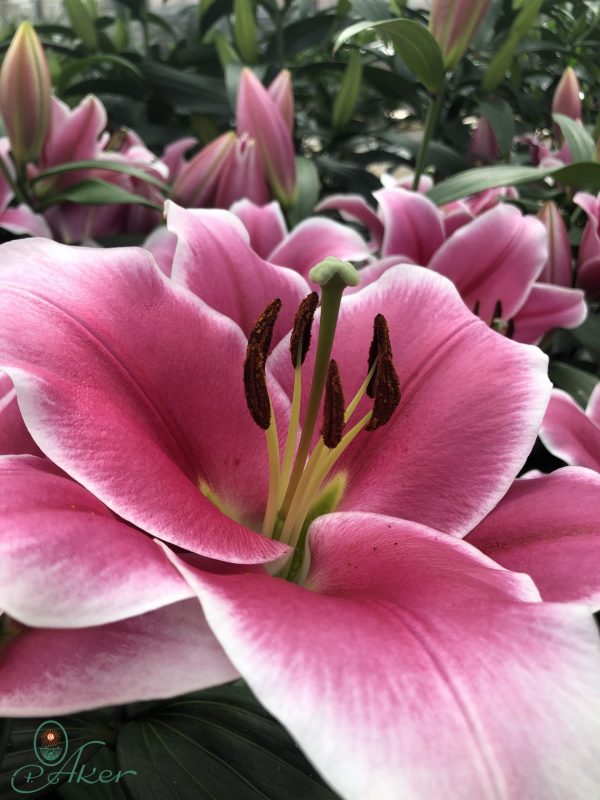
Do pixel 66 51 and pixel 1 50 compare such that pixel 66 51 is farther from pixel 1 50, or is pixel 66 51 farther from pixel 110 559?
pixel 110 559

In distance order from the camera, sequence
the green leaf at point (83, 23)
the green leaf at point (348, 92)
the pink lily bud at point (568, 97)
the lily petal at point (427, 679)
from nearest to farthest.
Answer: the lily petal at point (427, 679) → the pink lily bud at point (568, 97) → the green leaf at point (348, 92) → the green leaf at point (83, 23)

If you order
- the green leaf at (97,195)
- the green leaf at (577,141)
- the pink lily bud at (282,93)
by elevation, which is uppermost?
the green leaf at (577,141)

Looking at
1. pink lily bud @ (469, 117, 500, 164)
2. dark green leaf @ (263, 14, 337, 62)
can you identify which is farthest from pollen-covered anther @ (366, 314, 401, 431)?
dark green leaf @ (263, 14, 337, 62)

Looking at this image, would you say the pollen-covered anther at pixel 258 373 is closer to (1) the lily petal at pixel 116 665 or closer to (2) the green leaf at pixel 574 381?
(1) the lily petal at pixel 116 665

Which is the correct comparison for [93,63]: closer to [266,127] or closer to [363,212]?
[266,127]

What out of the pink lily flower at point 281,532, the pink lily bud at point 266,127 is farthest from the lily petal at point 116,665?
the pink lily bud at point 266,127

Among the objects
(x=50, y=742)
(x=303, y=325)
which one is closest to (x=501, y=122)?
(x=303, y=325)

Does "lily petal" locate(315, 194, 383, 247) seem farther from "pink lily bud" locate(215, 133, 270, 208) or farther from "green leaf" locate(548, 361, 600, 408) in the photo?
"green leaf" locate(548, 361, 600, 408)
